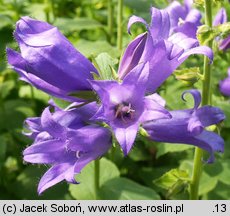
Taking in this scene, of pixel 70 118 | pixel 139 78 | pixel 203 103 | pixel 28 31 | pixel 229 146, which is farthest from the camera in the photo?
pixel 229 146

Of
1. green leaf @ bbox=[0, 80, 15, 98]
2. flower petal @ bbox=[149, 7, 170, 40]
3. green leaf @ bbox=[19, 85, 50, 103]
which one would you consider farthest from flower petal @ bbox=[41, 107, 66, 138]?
green leaf @ bbox=[0, 80, 15, 98]

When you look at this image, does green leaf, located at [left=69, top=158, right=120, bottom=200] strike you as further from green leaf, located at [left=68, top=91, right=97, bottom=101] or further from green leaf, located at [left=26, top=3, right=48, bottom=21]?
green leaf, located at [left=26, top=3, right=48, bottom=21]

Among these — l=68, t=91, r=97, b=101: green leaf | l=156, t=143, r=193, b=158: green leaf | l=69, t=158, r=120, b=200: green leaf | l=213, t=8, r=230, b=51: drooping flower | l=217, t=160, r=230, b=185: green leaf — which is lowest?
l=69, t=158, r=120, b=200: green leaf

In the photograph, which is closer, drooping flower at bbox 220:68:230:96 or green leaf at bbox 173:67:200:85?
green leaf at bbox 173:67:200:85

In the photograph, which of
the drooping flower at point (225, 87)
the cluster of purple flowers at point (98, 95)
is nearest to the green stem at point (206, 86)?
the cluster of purple flowers at point (98, 95)

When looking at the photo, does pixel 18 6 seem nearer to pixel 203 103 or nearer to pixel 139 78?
pixel 203 103

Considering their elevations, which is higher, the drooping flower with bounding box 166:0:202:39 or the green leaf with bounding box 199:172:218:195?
the drooping flower with bounding box 166:0:202:39

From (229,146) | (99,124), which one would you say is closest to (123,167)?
(229,146)
